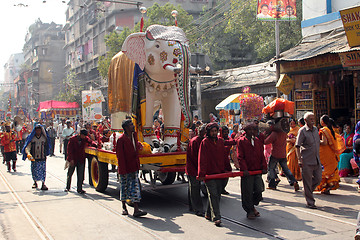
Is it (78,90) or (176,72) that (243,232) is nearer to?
(176,72)

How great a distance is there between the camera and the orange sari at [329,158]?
8555mm

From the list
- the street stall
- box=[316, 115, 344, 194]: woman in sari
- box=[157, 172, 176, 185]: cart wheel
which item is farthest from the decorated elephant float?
the street stall

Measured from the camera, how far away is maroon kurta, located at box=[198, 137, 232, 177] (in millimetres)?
6336

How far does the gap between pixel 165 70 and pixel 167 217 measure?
3226mm

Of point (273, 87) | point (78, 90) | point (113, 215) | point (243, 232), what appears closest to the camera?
point (243, 232)

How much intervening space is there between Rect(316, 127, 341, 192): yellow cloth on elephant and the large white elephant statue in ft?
9.86

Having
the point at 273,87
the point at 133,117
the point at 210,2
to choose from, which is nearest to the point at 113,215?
the point at 133,117

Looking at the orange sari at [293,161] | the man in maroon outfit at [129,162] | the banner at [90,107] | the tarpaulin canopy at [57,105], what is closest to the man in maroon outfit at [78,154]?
the man in maroon outfit at [129,162]

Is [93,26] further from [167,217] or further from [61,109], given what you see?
[167,217]

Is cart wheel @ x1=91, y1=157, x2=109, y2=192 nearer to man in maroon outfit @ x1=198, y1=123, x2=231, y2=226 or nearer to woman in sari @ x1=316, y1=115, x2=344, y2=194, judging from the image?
man in maroon outfit @ x1=198, y1=123, x2=231, y2=226

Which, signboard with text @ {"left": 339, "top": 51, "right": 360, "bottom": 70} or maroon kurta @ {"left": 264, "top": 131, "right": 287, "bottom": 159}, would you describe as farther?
signboard with text @ {"left": 339, "top": 51, "right": 360, "bottom": 70}

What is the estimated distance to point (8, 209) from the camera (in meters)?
8.04

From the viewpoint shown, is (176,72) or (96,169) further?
(96,169)

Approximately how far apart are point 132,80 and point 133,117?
82cm
